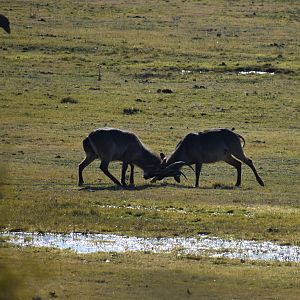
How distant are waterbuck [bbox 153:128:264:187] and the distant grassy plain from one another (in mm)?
545

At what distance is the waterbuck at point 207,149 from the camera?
26.1 metres

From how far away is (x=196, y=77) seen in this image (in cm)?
4822

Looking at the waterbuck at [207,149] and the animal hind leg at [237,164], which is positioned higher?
the waterbuck at [207,149]

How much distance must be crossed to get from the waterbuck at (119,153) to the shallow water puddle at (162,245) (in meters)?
6.53

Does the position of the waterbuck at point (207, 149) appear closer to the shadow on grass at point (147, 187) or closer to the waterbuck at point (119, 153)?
the waterbuck at point (119, 153)

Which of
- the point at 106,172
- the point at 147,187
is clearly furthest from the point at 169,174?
the point at 106,172

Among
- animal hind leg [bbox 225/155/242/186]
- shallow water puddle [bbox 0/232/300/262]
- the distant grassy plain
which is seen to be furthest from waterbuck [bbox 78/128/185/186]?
shallow water puddle [bbox 0/232/300/262]

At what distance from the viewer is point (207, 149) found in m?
26.1

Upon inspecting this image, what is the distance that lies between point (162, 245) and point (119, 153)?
7.76 metres

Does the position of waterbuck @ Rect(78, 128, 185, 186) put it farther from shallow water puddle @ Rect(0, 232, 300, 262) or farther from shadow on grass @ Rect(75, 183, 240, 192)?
shallow water puddle @ Rect(0, 232, 300, 262)

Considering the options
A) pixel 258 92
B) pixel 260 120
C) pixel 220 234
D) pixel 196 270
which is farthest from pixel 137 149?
pixel 258 92

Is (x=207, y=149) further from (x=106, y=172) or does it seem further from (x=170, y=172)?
(x=106, y=172)

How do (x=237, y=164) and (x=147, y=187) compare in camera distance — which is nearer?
(x=147, y=187)

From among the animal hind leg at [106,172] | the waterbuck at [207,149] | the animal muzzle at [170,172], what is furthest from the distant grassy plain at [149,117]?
the waterbuck at [207,149]
